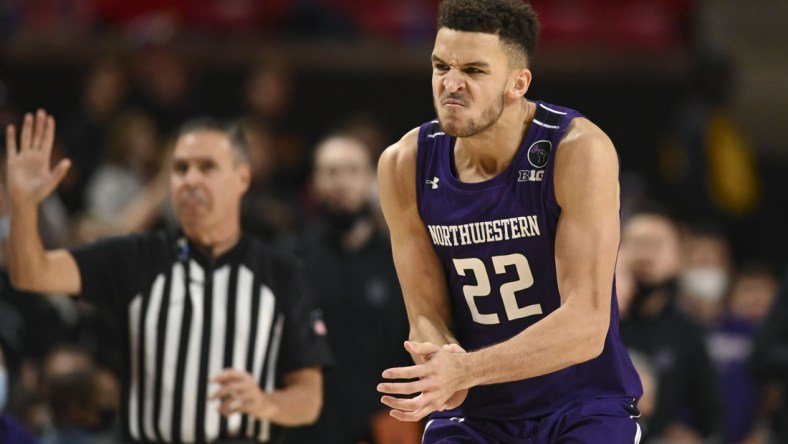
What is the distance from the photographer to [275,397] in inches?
231

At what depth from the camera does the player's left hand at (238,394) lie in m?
5.61

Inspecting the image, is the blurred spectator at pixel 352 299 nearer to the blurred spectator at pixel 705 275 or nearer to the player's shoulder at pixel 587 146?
the player's shoulder at pixel 587 146

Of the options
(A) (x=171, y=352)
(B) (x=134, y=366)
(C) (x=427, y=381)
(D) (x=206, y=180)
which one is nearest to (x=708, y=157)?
(D) (x=206, y=180)

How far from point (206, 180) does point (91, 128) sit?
16.7 feet

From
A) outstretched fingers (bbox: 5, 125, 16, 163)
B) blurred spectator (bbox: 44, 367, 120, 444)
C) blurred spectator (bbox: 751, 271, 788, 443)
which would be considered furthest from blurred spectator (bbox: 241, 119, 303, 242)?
blurred spectator (bbox: 751, 271, 788, 443)

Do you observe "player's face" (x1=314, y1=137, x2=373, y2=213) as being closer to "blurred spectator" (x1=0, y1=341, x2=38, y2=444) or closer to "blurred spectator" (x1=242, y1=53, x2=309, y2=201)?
"blurred spectator" (x1=242, y1=53, x2=309, y2=201)

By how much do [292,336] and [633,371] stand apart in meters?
A: 1.90

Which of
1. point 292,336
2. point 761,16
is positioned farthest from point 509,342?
point 761,16

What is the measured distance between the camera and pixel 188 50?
12344 millimetres

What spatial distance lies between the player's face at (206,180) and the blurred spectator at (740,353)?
4.83 metres

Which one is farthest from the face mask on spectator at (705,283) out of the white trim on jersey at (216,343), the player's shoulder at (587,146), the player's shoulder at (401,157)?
the player's shoulder at (587,146)

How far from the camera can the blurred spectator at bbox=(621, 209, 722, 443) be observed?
319 inches

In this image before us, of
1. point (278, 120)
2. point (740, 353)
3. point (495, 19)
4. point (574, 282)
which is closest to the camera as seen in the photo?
point (574, 282)

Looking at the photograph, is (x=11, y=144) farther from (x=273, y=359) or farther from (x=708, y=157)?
(x=708, y=157)
